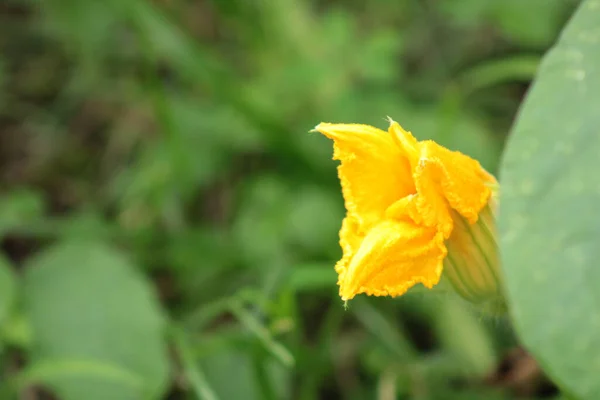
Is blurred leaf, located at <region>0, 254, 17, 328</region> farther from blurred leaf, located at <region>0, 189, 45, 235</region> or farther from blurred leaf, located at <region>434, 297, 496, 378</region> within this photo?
blurred leaf, located at <region>434, 297, 496, 378</region>

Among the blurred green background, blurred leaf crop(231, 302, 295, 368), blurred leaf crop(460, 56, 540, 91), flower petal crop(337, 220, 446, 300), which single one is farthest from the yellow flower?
blurred leaf crop(460, 56, 540, 91)

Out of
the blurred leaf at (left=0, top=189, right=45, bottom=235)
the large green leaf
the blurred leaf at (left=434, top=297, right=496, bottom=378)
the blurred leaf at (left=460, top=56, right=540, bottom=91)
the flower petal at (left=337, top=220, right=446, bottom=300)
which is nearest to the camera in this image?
the large green leaf

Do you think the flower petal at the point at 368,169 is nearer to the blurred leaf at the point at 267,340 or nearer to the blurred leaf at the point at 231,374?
the blurred leaf at the point at 267,340

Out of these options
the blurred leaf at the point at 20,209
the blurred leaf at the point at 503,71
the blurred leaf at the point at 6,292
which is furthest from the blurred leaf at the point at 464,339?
the blurred leaf at the point at 20,209

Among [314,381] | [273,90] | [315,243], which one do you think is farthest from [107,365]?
[273,90]

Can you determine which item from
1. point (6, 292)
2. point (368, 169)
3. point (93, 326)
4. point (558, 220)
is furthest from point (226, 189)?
point (558, 220)

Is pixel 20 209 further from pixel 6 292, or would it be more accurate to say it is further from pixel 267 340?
pixel 267 340

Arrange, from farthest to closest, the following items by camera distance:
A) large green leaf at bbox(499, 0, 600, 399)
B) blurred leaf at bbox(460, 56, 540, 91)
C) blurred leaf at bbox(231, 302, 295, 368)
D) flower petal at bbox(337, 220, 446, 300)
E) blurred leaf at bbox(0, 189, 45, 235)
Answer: blurred leaf at bbox(0, 189, 45, 235) < blurred leaf at bbox(460, 56, 540, 91) < blurred leaf at bbox(231, 302, 295, 368) < flower petal at bbox(337, 220, 446, 300) < large green leaf at bbox(499, 0, 600, 399)
